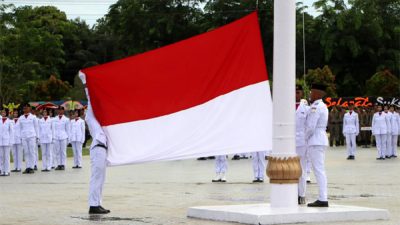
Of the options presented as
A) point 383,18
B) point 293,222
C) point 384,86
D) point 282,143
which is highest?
point 383,18

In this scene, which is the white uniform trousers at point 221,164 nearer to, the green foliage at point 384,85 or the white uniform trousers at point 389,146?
the white uniform trousers at point 389,146

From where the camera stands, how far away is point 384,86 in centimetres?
6444

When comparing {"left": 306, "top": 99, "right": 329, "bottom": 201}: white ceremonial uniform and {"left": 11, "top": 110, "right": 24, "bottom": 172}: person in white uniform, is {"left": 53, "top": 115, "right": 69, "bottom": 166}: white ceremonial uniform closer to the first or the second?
{"left": 11, "top": 110, "right": 24, "bottom": 172}: person in white uniform

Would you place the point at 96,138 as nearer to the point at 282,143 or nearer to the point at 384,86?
the point at 282,143

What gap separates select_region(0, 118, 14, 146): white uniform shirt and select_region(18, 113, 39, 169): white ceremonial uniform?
981 millimetres

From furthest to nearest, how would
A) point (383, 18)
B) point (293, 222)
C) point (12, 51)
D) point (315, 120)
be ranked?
point (383, 18)
point (12, 51)
point (315, 120)
point (293, 222)

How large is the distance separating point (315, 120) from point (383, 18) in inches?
2480

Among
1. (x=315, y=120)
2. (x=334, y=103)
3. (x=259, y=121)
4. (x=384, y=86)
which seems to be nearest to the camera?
(x=259, y=121)

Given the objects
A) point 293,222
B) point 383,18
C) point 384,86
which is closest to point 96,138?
point 293,222

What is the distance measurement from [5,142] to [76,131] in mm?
4038

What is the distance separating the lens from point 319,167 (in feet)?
45.1

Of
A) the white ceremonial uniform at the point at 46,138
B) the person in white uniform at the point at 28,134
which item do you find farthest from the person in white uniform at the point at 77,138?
the person in white uniform at the point at 28,134

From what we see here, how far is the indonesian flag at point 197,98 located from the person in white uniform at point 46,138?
1529 centimetres

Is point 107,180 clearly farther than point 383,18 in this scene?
No
